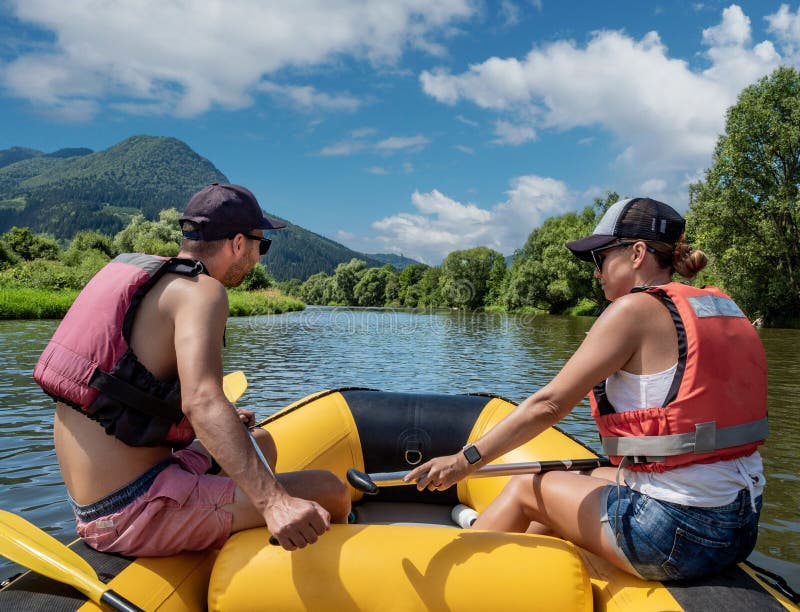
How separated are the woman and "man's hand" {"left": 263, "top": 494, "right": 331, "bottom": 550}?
0.35m

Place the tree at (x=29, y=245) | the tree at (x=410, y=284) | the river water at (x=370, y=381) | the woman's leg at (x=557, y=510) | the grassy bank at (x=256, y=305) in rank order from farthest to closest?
the tree at (x=410, y=284)
the tree at (x=29, y=245)
the grassy bank at (x=256, y=305)
the river water at (x=370, y=381)
the woman's leg at (x=557, y=510)

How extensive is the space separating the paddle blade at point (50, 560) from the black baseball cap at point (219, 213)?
97 centimetres

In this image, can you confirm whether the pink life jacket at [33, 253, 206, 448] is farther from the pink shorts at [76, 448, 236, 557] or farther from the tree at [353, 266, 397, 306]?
the tree at [353, 266, 397, 306]

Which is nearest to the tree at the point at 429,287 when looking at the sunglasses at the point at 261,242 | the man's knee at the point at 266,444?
the man's knee at the point at 266,444

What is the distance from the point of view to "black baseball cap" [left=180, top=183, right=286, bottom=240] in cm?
190

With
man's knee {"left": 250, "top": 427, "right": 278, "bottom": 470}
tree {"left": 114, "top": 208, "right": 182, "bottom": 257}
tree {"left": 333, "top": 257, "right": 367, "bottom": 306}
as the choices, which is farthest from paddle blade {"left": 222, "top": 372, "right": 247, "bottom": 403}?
tree {"left": 333, "top": 257, "right": 367, "bottom": 306}

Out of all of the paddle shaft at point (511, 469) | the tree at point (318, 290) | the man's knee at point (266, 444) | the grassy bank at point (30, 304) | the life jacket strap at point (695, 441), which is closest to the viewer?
the life jacket strap at point (695, 441)

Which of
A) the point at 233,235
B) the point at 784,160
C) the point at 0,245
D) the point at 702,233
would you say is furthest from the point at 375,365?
the point at 0,245

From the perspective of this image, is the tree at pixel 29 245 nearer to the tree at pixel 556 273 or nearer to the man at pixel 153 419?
the tree at pixel 556 273

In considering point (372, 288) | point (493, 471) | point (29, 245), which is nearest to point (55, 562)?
point (493, 471)

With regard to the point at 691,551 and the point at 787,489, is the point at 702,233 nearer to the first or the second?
the point at 787,489

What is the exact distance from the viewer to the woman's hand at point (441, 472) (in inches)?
71.8

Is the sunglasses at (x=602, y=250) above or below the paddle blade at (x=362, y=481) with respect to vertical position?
above

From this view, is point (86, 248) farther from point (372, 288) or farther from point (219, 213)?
point (372, 288)
